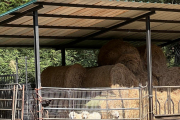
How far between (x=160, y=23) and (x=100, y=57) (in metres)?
2.52

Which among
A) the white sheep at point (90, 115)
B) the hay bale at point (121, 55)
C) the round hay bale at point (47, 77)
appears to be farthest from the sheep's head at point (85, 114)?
the round hay bale at point (47, 77)

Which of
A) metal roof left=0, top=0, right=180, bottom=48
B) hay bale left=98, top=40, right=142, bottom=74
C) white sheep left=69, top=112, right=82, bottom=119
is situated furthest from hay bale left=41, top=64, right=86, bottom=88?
white sheep left=69, top=112, right=82, bottom=119

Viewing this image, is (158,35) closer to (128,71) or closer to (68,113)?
(128,71)

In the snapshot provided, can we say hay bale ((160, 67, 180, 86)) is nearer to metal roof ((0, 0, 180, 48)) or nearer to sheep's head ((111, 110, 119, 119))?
metal roof ((0, 0, 180, 48))

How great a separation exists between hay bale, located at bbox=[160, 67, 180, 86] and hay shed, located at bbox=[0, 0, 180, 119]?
1.68m

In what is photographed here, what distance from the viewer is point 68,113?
11.1 meters

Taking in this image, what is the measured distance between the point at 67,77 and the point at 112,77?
5.79 feet

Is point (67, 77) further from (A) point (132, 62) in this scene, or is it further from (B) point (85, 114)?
(B) point (85, 114)

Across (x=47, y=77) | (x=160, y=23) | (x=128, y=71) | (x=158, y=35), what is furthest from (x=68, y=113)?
(x=158, y=35)

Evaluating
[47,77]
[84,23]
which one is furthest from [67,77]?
[84,23]

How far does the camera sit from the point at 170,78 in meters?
13.9

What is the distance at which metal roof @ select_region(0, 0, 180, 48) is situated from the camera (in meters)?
10.7

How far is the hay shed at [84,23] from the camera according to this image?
10.6 metres

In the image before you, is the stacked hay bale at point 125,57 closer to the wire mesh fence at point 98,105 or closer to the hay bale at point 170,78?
the hay bale at point 170,78
